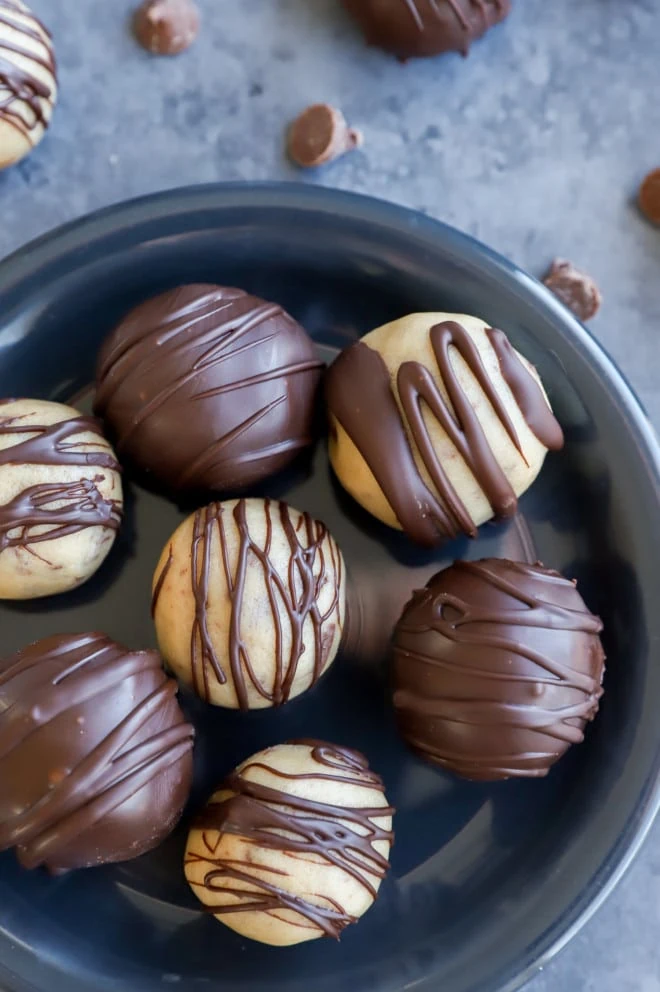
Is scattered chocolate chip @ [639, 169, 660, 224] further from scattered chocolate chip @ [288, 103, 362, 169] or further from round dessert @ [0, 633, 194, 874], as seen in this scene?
round dessert @ [0, 633, 194, 874]

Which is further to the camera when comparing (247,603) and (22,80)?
(22,80)

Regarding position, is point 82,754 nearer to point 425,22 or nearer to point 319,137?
point 319,137

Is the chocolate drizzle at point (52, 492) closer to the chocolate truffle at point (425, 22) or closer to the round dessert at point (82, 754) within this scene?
the round dessert at point (82, 754)

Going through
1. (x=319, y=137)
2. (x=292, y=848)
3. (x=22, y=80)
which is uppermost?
(x=22, y=80)

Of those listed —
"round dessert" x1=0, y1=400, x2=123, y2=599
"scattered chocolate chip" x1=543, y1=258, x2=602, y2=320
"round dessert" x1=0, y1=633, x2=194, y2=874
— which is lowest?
"round dessert" x1=0, y1=633, x2=194, y2=874

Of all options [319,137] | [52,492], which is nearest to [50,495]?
[52,492]

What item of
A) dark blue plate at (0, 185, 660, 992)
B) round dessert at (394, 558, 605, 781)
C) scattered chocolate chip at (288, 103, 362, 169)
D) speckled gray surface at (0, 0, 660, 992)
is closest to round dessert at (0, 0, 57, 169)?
speckled gray surface at (0, 0, 660, 992)
